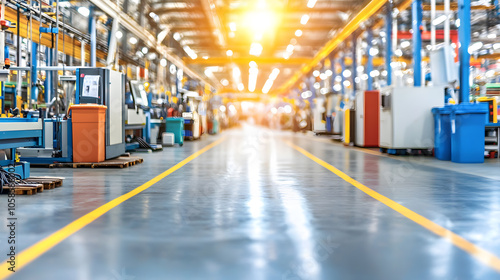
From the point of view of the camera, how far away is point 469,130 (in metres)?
8.77

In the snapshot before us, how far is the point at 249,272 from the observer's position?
239 centimetres

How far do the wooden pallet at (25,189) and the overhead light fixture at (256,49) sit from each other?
19.9 meters

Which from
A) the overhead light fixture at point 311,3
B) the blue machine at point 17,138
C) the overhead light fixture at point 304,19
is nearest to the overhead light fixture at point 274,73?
the overhead light fixture at point 304,19

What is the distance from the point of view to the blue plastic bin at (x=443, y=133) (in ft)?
31.1

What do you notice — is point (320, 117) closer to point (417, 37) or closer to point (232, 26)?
point (232, 26)

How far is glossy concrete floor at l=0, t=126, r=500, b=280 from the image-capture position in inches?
95.7

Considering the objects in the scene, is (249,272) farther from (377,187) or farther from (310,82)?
(310,82)

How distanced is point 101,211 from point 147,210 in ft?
1.29

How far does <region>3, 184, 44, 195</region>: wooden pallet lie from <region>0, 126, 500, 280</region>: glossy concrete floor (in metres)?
0.15

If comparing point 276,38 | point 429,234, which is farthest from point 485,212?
point 276,38

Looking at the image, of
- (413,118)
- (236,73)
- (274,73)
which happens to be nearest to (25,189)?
(413,118)

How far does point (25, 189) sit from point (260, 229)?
2.90m

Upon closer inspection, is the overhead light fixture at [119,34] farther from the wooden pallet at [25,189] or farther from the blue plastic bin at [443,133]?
the wooden pallet at [25,189]

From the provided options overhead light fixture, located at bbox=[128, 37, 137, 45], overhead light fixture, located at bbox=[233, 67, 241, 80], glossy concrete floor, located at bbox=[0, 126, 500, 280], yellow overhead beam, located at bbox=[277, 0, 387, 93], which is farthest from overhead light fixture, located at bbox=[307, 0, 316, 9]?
overhead light fixture, located at bbox=[233, 67, 241, 80]
